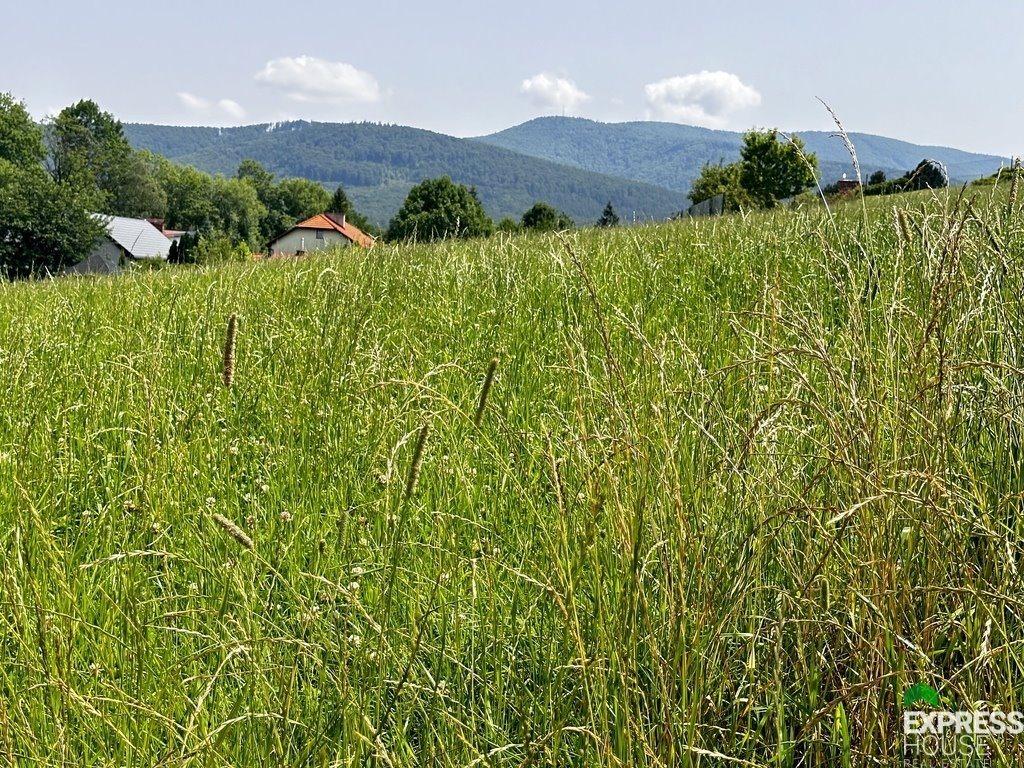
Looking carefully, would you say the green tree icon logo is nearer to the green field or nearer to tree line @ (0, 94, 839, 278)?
the green field

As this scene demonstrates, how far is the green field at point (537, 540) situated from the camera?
133cm

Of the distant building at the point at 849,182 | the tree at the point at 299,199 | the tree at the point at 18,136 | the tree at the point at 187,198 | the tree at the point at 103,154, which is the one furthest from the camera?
the tree at the point at 299,199

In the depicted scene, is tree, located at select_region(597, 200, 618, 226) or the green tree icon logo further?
tree, located at select_region(597, 200, 618, 226)

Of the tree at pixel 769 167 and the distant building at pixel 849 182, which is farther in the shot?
the tree at pixel 769 167

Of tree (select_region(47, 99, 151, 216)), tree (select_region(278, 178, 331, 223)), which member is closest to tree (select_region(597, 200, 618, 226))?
tree (select_region(47, 99, 151, 216))

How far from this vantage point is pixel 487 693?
164 centimetres

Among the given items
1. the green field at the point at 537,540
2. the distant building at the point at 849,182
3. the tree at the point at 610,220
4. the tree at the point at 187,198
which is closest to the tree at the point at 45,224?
the tree at the point at 610,220

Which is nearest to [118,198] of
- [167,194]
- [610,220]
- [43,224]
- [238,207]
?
[167,194]

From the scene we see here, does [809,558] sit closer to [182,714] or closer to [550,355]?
[182,714]

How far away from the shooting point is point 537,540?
2.14m

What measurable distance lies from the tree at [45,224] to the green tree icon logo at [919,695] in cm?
6551

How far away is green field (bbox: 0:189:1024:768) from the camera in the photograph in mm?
1333

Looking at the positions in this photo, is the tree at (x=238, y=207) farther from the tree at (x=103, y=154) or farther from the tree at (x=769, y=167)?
the tree at (x=769, y=167)

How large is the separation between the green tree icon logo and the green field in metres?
0.03
